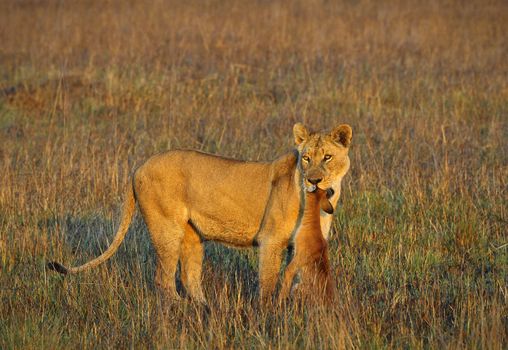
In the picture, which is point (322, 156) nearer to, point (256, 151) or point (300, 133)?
point (300, 133)

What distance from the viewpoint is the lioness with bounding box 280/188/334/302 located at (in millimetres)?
4488

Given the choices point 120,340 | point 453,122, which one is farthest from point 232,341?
point 453,122

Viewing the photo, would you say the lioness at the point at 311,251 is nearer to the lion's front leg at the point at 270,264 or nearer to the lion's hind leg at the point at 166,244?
the lion's front leg at the point at 270,264

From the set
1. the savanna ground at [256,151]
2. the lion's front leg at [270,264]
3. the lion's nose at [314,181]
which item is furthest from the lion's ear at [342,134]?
the savanna ground at [256,151]

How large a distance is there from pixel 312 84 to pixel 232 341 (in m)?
7.18

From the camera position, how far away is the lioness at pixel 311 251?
14.7 ft

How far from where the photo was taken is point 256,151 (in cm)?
834

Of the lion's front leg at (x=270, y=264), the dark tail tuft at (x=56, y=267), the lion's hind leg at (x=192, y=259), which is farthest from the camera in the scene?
the lion's hind leg at (x=192, y=259)

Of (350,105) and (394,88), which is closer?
(350,105)

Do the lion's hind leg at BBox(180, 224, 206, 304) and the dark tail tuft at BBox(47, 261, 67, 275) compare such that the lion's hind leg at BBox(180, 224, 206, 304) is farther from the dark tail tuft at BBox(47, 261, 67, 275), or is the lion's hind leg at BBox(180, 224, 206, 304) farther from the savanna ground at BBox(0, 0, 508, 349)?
the dark tail tuft at BBox(47, 261, 67, 275)

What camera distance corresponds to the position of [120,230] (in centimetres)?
542

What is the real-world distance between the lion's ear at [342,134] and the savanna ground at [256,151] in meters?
0.88

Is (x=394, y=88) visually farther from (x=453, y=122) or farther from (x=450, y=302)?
(x=450, y=302)

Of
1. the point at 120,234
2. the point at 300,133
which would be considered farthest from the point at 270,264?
the point at 120,234
